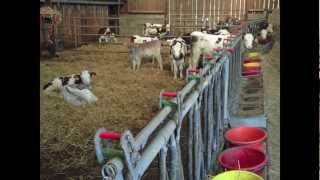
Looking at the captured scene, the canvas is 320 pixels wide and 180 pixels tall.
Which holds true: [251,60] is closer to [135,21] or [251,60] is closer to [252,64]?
[252,64]

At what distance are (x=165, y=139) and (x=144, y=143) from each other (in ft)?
0.21

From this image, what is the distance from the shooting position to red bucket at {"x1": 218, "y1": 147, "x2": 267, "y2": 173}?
1.42m

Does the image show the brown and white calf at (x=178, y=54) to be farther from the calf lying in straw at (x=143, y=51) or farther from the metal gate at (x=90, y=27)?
the metal gate at (x=90, y=27)

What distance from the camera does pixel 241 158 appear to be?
144 centimetres

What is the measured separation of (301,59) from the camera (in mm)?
1379

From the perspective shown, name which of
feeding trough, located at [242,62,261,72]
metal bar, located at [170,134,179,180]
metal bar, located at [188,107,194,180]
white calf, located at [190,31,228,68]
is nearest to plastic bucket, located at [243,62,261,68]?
feeding trough, located at [242,62,261,72]

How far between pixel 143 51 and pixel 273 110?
41 cm

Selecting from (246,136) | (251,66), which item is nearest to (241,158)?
(246,136)

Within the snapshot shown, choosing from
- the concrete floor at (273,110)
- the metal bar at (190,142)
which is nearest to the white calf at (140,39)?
the metal bar at (190,142)

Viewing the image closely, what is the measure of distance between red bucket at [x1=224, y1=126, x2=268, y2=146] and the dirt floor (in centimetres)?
21

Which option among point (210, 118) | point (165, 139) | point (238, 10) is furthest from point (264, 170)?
point (238, 10)

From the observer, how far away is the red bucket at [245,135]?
142 cm

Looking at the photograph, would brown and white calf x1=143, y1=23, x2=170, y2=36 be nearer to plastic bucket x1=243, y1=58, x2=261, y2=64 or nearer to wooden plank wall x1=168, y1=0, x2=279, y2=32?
wooden plank wall x1=168, y1=0, x2=279, y2=32

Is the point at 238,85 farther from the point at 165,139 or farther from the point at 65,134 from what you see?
the point at 65,134
